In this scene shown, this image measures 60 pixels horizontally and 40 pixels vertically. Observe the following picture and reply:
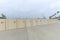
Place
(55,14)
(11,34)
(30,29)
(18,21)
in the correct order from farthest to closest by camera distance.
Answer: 1. (55,14)
2. (18,21)
3. (30,29)
4. (11,34)

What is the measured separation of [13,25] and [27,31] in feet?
0.85

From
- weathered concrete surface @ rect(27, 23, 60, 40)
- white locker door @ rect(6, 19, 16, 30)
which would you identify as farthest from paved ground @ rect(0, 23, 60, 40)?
white locker door @ rect(6, 19, 16, 30)

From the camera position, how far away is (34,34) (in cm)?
187

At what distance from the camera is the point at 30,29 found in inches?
76.9

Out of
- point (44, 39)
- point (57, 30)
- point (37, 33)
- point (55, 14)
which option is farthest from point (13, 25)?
point (55, 14)

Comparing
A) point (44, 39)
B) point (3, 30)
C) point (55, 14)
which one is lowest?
point (44, 39)

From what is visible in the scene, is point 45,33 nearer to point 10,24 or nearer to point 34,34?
point 34,34

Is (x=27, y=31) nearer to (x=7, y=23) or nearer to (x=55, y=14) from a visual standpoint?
(x=7, y=23)

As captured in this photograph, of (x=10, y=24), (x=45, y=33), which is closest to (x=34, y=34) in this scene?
(x=45, y=33)

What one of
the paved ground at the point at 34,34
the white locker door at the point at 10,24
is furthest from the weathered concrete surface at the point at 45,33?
the white locker door at the point at 10,24

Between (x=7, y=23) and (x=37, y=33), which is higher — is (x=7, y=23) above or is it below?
above

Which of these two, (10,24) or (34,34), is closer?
(34,34)

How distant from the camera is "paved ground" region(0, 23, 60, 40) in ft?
5.82

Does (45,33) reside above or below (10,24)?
below
